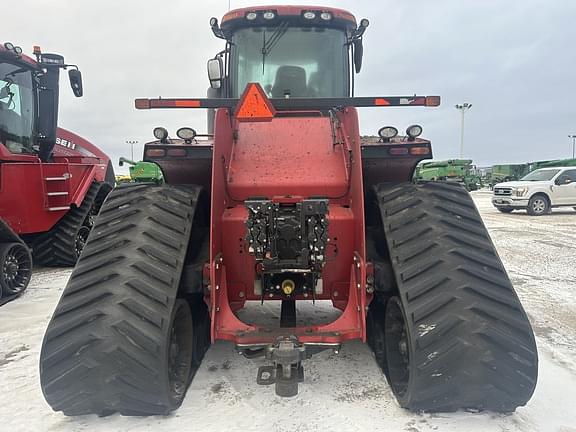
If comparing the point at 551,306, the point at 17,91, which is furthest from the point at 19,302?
the point at 551,306

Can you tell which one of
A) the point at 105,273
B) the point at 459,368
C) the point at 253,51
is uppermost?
the point at 253,51

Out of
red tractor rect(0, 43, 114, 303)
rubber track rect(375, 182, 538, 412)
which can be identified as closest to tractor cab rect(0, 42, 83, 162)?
red tractor rect(0, 43, 114, 303)

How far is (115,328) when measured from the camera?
2564mm

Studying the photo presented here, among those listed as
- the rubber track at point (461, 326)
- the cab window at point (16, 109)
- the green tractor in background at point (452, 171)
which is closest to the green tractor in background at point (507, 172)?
the green tractor in background at point (452, 171)

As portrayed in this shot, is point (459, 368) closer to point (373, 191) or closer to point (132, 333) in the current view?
point (373, 191)

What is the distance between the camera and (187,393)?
10.2 feet

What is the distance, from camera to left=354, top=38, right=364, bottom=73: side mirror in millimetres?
4699

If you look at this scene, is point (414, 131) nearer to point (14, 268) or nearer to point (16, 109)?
point (14, 268)

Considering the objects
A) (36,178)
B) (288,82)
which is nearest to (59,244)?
(36,178)

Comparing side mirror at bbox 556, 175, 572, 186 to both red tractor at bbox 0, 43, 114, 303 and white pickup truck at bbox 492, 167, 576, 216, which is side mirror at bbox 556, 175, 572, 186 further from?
red tractor at bbox 0, 43, 114, 303

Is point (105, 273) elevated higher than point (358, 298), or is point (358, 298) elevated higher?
point (105, 273)

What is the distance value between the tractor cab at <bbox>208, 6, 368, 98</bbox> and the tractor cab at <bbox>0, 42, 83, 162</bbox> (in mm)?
3875

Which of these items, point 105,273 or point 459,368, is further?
point 105,273

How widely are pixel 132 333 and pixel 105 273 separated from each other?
448 mm
